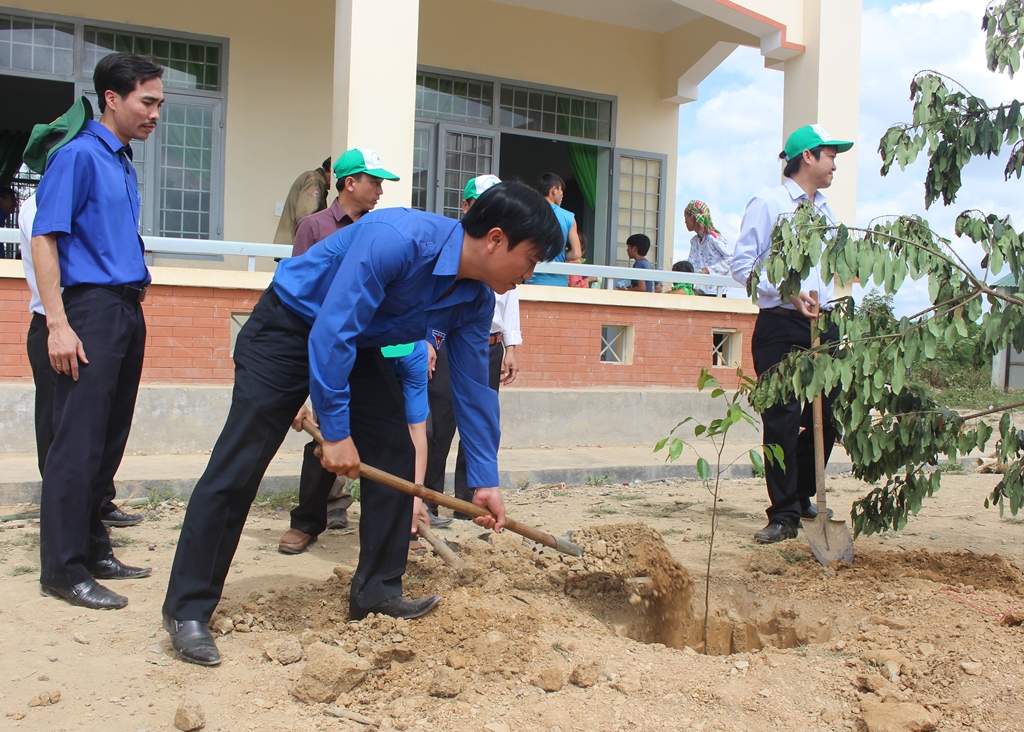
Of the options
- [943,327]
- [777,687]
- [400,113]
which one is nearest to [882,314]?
[943,327]

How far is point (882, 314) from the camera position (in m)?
3.63

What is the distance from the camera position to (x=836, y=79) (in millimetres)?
8867

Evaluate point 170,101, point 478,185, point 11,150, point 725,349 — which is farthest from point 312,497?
point 11,150

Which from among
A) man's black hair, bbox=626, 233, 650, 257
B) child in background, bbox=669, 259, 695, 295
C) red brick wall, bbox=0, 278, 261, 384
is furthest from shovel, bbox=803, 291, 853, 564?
man's black hair, bbox=626, 233, 650, 257

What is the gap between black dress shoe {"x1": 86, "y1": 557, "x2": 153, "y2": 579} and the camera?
3.71m

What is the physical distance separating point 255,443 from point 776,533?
114 inches

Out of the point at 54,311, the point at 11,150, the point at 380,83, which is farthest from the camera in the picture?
the point at 11,150

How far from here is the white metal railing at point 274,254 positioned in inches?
243

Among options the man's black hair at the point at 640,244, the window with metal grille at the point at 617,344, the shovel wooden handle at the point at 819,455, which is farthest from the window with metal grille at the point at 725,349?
the shovel wooden handle at the point at 819,455

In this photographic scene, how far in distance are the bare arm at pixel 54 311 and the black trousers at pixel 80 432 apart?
0.06 m

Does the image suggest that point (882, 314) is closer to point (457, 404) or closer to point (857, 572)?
point (857, 572)

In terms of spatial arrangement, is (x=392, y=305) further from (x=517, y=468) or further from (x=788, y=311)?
(x=517, y=468)

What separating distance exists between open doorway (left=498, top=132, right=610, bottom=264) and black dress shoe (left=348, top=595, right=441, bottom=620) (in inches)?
312

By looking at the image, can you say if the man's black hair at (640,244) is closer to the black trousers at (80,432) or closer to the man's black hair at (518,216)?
the black trousers at (80,432)
